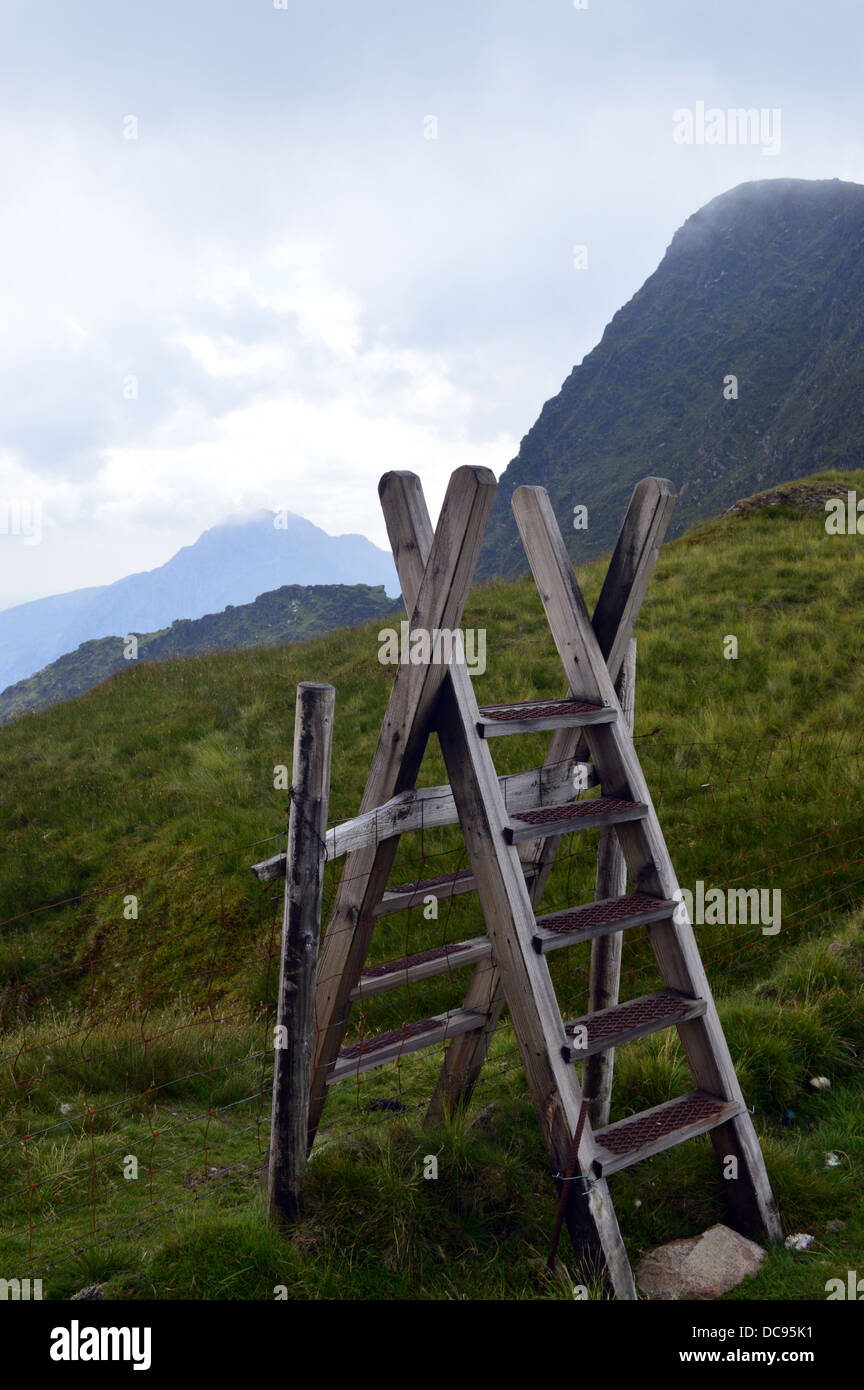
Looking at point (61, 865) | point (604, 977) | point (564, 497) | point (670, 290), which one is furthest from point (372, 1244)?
point (670, 290)

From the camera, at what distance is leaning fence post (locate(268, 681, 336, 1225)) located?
3250mm

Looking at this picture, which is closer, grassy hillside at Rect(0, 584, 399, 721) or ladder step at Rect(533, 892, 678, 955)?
ladder step at Rect(533, 892, 678, 955)

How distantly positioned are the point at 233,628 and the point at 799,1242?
389 ft

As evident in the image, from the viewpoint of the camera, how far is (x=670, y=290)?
192 metres

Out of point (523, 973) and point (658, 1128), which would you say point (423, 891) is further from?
point (658, 1128)

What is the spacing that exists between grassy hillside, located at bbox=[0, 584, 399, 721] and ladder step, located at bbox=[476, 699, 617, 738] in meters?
107

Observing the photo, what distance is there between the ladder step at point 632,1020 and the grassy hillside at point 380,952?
2.64 ft

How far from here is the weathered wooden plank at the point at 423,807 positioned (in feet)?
11.1

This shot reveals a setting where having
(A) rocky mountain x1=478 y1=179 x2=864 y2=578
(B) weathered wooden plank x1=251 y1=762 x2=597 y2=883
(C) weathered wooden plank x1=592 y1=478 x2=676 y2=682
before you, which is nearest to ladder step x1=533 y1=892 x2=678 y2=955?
(B) weathered wooden plank x1=251 y1=762 x2=597 y2=883

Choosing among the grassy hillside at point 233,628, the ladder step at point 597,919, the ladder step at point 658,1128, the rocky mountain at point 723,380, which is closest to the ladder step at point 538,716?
the ladder step at point 597,919

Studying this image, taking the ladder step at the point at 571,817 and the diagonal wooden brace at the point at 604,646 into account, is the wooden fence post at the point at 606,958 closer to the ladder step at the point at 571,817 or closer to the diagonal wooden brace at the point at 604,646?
the diagonal wooden brace at the point at 604,646

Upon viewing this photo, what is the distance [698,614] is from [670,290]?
680ft

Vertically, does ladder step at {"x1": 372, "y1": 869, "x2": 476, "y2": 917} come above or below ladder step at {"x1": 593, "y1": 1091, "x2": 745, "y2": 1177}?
above

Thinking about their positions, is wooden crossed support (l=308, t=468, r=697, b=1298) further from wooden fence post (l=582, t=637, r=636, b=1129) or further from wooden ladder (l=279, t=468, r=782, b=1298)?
wooden fence post (l=582, t=637, r=636, b=1129)
